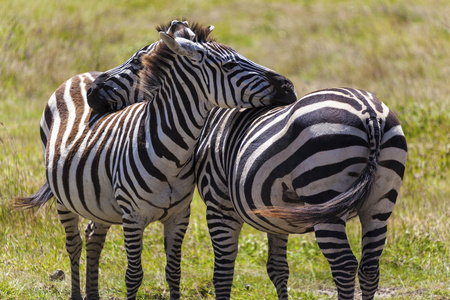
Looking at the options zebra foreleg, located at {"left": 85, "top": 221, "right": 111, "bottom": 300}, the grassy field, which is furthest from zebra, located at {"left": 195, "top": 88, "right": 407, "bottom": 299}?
zebra foreleg, located at {"left": 85, "top": 221, "right": 111, "bottom": 300}

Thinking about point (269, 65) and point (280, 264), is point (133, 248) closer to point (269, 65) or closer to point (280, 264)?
point (280, 264)

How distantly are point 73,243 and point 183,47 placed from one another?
2432mm

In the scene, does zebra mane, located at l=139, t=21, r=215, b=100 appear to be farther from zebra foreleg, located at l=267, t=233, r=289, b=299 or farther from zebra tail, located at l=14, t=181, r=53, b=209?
zebra tail, located at l=14, t=181, r=53, b=209

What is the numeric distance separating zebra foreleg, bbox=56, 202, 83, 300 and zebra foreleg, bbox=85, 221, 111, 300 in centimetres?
11

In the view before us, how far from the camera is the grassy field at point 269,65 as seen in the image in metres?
5.95

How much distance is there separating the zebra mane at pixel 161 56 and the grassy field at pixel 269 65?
225 cm

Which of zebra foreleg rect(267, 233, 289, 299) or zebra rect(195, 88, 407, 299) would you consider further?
zebra foreleg rect(267, 233, 289, 299)

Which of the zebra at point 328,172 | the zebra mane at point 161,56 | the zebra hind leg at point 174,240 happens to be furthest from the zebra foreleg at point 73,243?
the zebra at point 328,172

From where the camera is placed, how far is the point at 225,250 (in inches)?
178

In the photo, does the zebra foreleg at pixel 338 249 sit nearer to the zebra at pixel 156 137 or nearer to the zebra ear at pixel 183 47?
the zebra at pixel 156 137

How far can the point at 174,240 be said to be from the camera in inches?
194

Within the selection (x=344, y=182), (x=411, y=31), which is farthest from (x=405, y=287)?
(x=411, y=31)

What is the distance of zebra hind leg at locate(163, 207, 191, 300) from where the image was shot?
4895 mm

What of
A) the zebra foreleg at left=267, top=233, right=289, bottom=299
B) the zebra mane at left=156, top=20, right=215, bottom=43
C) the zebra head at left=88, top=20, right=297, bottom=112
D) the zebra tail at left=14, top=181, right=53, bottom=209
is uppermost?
the zebra mane at left=156, top=20, right=215, bottom=43
